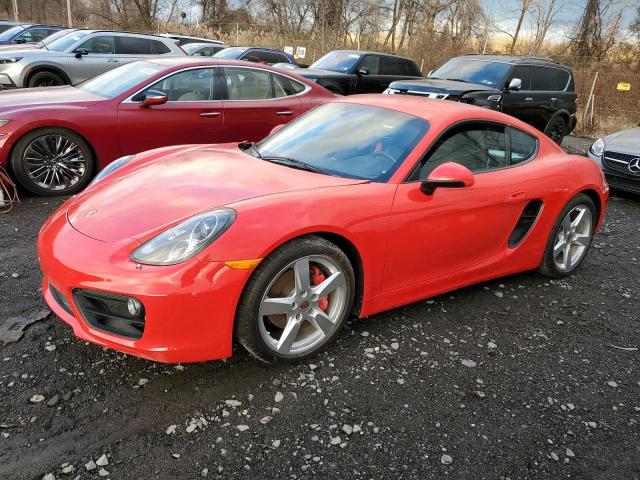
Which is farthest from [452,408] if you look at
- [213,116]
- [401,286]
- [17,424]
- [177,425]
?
[213,116]

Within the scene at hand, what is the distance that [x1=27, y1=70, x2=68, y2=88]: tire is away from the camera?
10242mm

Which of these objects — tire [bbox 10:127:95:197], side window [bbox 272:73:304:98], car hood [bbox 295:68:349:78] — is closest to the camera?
tire [bbox 10:127:95:197]

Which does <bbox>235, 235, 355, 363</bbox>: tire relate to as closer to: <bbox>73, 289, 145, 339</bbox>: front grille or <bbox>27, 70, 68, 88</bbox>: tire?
<bbox>73, 289, 145, 339</bbox>: front grille

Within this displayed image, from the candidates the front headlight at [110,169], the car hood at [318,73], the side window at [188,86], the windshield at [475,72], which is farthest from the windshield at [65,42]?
the front headlight at [110,169]

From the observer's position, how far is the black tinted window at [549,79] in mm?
Answer: 9852

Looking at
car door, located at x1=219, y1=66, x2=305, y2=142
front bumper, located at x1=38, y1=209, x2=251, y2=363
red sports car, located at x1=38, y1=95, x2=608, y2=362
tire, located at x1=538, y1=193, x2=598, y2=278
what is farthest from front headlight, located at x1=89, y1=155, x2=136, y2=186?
tire, located at x1=538, y1=193, x2=598, y2=278

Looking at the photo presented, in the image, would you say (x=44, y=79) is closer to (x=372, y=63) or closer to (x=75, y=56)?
(x=75, y=56)

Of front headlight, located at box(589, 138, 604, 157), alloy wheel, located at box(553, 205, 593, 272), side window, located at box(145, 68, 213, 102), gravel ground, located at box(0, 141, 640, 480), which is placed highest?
side window, located at box(145, 68, 213, 102)

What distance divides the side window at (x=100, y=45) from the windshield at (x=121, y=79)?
5.20 m

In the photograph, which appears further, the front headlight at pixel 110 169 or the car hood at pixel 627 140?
the car hood at pixel 627 140

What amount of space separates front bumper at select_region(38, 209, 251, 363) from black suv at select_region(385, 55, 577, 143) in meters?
6.99

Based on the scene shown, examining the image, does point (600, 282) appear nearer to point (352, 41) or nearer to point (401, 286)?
point (401, 286)

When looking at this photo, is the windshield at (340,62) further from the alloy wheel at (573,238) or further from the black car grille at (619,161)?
the alloy wheel at (573,238)

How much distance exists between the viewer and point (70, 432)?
224cm
